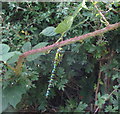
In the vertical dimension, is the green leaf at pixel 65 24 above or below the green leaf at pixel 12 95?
above

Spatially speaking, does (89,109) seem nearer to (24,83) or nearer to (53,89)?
(53,89)

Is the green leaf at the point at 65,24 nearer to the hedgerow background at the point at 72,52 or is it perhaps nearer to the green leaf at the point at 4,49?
the green leaf at the point at 4,49

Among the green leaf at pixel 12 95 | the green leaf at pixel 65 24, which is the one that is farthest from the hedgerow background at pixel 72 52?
the green leaf at pixel 65 24

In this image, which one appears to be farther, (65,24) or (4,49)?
(4,49)

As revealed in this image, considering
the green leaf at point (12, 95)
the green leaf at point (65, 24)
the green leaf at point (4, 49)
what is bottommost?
the green leaf at point (12, 95)

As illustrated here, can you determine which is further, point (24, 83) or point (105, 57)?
point (105, 57)

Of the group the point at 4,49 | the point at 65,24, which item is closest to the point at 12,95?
the point at 4,49

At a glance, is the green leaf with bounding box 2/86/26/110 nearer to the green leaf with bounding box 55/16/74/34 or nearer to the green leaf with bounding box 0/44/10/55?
the green leaf with bounding box 0/44/10/55

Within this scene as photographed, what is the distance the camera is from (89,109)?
128 cm

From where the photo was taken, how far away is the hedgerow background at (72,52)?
108 cm

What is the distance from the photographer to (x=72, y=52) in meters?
1.14

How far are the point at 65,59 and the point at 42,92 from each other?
237mm

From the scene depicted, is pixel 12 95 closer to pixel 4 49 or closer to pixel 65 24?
pixel 4 49

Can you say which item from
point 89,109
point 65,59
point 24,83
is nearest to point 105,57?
point 65,59
